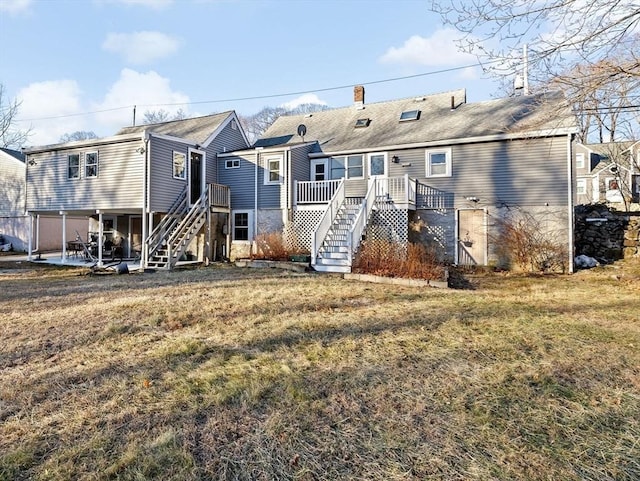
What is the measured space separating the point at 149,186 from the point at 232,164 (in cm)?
394

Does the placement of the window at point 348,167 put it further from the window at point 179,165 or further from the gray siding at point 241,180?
the window at point 179,165

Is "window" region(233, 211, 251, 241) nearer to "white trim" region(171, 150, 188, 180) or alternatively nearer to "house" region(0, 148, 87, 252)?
"white trim" region(171, 150, 188, 180)

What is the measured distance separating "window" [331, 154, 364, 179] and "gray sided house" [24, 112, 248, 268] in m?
4.65

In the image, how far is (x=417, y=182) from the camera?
47.3ft

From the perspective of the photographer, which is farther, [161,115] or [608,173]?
[161,115]

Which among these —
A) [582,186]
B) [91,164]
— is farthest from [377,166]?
[582,186]

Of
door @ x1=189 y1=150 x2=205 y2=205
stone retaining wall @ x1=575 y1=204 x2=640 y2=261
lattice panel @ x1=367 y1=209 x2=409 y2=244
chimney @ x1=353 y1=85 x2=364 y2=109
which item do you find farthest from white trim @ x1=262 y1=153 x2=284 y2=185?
stone retaining wall @ x1=575 y1=204 x2=640 y2=261

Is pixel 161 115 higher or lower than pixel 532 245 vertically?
higher

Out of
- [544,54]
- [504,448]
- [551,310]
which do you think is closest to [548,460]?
[504,448]

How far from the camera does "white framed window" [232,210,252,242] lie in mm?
16312

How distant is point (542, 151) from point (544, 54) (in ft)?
23.7

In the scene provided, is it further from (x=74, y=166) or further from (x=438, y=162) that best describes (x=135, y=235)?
(x=438, y=162)

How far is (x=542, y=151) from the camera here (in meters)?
12.7

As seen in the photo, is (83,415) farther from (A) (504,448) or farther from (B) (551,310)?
(B) (551,310)
